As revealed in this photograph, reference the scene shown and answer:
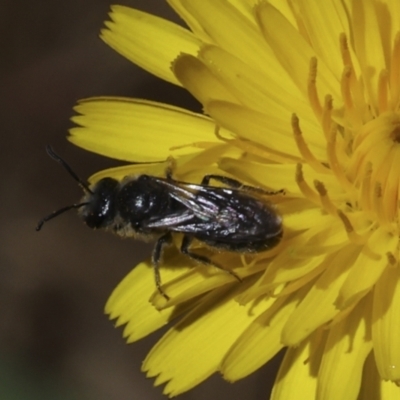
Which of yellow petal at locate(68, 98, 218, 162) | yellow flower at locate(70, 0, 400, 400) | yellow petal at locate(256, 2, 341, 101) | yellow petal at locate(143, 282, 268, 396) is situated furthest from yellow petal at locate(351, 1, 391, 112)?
yellow petal at locate(143, 282, 268, 396)

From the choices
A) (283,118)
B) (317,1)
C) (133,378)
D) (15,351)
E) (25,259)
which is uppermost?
(317,1)

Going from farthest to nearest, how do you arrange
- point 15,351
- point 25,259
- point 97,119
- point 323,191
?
point 25,259, point 15,351, point 97,119, point 323,191

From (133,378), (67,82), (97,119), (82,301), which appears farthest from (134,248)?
(97,119)

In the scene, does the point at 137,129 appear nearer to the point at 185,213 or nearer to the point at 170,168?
the point at 170,168

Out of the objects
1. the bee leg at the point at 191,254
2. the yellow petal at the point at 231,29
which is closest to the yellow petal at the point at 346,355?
the bee leg at the point at 191,254

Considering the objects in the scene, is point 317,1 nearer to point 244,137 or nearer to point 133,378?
point 244,137

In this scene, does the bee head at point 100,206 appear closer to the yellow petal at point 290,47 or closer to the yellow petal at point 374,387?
the yellow petal at point 290,47

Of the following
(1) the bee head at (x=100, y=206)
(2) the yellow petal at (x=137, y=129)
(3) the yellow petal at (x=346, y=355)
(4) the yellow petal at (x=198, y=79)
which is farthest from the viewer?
(2) the yellow petal at (x=137, y=129)
